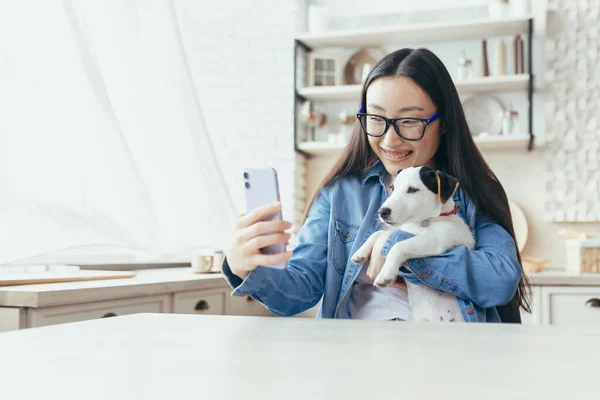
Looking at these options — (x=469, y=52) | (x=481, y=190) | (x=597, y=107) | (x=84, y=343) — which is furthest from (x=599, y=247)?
(x=84, y=343)

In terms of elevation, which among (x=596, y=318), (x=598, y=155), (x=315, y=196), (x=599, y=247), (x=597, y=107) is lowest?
(x=596, y=318)

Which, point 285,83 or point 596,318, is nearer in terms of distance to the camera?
point 596,318

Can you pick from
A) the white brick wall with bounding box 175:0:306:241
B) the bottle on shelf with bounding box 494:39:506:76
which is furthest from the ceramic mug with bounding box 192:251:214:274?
the bottle on shelf with bounding box 494:39:506:76

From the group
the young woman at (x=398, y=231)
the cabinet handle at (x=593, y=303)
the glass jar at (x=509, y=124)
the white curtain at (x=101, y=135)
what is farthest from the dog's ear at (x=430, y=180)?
the glass jar at (x=509, y=124)

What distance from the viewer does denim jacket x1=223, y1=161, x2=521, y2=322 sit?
122 cm

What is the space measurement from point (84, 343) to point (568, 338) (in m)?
0.60

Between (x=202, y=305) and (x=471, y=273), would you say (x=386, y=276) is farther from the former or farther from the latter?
(x=202, y=305)

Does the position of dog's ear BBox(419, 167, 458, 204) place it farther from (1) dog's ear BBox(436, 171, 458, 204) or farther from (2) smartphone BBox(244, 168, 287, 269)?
(2) smartphone BBox(244, 168, 287, 269)

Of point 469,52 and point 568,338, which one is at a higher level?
point 469,52

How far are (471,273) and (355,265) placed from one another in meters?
0.25

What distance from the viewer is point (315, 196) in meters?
1.53

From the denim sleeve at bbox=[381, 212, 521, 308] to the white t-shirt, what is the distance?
0.07 meters

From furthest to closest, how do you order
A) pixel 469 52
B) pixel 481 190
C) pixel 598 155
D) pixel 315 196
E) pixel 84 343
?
pixel 469 52, pixel 598 155, pixel 315 196, pixel 481 190, pixel 84 343

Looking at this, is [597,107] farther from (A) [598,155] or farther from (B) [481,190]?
(B) [481,190]
